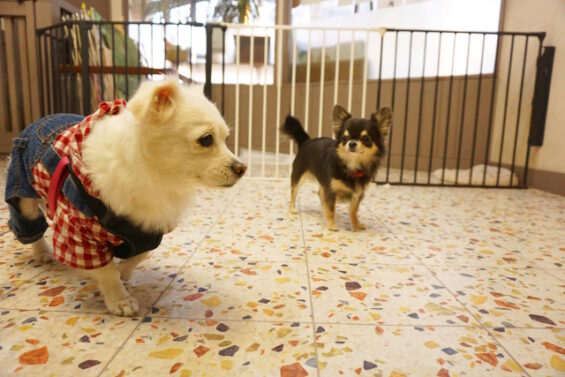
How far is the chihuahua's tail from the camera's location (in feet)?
8.77

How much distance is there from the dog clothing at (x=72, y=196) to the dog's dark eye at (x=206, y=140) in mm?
290

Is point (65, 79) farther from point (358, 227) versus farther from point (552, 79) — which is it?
point (552, 79)

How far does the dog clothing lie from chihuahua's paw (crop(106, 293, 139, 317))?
0.13m

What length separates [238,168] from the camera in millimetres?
1075

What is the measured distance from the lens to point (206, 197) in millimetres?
2898

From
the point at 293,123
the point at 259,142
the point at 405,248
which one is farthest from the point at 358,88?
the point at 405,248

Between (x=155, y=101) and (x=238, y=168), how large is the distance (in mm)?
277

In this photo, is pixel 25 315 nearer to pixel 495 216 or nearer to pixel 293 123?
pixel 293 123

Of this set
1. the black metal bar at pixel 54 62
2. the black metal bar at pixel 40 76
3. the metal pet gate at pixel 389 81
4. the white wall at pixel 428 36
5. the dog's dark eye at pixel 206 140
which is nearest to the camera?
the dog's dark eye at pixel 206 140

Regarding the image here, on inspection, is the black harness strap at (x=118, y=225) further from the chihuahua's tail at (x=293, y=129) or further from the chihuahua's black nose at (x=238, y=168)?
the chihuahua's tail at (x=293, y=129)

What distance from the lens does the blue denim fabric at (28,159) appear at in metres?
1.14

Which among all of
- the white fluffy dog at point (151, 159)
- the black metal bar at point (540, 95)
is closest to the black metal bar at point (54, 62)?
the white fluffy dog at point (151, 159)

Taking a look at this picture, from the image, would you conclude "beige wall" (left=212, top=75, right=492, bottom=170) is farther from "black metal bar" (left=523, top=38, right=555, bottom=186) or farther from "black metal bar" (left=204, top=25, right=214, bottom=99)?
"black metal bar" (left=204, top=25, right=214, bottom=99)

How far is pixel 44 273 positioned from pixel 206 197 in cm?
153
